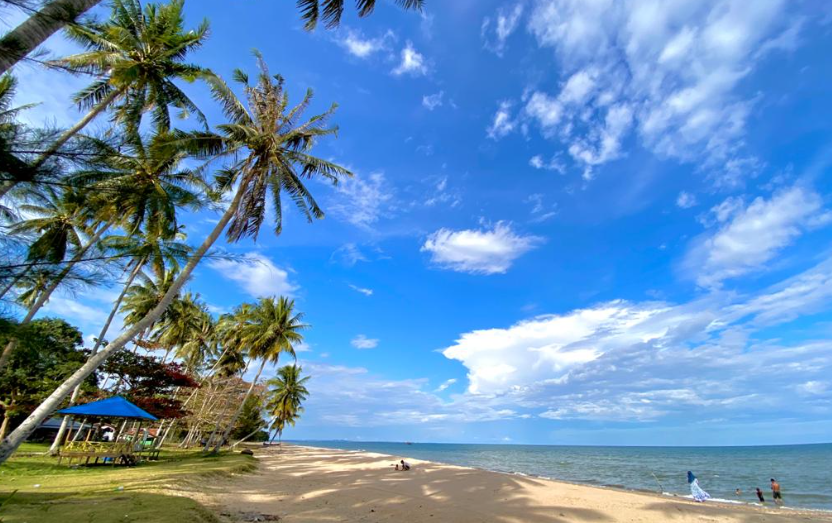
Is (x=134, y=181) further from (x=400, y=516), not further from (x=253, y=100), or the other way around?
(x=400, y=516)

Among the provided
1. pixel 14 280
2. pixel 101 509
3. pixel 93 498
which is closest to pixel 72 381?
pixel 93 498

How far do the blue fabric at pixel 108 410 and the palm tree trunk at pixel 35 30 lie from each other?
13.0 metres

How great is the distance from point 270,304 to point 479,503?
66.9 ft

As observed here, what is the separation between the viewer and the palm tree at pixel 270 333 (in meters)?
25.1

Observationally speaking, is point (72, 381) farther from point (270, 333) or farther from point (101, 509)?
point (270, 333)

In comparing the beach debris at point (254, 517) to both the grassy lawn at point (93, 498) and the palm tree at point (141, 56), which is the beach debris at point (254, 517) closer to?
the grassy lawn at point (93, 498)

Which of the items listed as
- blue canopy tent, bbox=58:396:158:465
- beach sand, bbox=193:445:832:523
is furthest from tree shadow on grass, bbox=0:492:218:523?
blue canopy tent, bbox=58:396:158:465

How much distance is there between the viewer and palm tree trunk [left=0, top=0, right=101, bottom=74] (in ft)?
12.0

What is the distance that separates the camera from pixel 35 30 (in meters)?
4.03

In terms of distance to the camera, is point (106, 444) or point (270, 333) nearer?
point (106, 444)

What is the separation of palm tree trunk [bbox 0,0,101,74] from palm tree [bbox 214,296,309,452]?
2252cm

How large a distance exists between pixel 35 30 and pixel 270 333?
890 inches

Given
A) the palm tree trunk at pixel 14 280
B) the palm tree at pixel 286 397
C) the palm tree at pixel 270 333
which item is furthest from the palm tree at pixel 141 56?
the palm tree at pixel 286 397

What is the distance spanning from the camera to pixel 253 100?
39.7 ft
